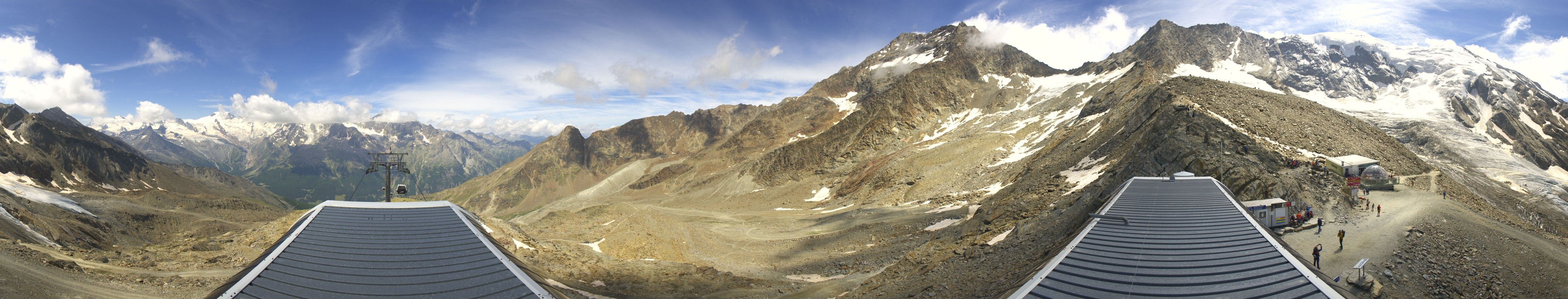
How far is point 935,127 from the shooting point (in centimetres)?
9894

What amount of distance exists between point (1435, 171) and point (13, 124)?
188815 mm

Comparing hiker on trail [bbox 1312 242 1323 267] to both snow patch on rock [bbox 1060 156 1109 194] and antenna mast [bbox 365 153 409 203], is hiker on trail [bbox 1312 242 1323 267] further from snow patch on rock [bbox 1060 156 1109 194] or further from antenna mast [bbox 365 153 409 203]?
antenna mast [bbox 365 153 409 203]

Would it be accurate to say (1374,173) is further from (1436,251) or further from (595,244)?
(595,244)

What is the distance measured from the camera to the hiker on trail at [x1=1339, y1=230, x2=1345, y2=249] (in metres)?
17.8

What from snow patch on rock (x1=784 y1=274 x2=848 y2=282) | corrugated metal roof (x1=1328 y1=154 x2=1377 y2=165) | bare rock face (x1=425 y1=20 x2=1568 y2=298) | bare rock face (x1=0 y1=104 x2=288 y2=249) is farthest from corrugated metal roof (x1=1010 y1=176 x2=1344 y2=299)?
bare rock face (x1=0 y1=104 x2=288 y2=249)

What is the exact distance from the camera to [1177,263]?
9961 mm

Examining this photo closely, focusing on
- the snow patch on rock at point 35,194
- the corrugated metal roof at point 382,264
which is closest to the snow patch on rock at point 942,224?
the corrugated metal roof at point 382,264

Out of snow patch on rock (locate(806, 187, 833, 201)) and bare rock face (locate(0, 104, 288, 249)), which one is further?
snow patch on rock (locate(806, 187, 833, 201))

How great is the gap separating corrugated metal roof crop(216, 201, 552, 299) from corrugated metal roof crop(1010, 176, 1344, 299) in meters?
9.68

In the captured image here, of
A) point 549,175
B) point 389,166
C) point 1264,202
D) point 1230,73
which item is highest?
point 1230,73

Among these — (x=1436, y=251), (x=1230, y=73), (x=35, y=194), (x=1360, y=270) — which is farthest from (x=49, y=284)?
(x=1230, y=73)

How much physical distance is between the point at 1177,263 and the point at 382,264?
1533 centimetres

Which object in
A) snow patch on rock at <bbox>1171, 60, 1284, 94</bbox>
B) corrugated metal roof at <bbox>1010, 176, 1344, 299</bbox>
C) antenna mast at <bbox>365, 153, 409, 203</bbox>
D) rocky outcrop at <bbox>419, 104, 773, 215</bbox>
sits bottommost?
rocky outcrop at <bbox>419, 104, 773, 215</bbox>

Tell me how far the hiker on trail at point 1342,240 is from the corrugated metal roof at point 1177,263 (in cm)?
753
